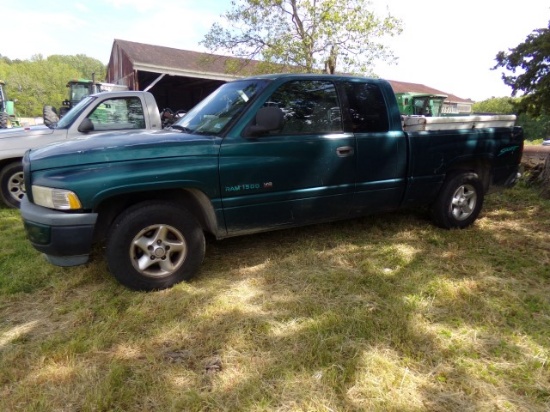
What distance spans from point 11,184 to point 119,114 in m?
2.01

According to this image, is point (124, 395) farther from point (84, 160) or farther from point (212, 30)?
point (212, 30)

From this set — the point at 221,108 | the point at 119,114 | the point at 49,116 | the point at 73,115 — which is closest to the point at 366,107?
the point at 221,108

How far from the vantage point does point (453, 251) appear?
3906 millimetres

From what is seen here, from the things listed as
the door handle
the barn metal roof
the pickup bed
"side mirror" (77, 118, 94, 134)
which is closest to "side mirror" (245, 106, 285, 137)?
the door handle

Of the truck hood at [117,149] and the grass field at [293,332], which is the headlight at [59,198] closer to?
the truck hood at [117,149]

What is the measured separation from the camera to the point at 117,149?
2.85 meters

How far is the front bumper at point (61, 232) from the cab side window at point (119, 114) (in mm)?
2995

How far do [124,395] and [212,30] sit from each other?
1492cm

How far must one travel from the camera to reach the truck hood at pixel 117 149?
2.78 metres

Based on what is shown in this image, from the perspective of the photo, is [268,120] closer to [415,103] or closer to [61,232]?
[61,232]

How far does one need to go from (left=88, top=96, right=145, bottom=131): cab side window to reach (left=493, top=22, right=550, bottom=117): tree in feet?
24.5

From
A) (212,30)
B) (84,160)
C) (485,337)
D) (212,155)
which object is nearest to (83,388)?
(84,160)

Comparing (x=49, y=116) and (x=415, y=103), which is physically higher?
(x=415, y=103)

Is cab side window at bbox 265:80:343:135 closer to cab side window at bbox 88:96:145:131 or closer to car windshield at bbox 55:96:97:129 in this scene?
cab side window at bbox 88:96:145:131
